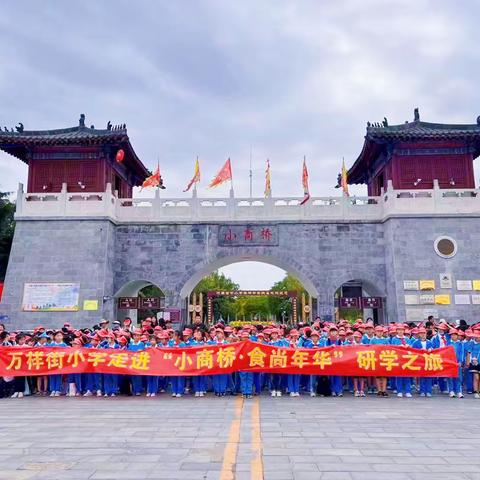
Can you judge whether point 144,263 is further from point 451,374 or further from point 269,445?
point 269,445

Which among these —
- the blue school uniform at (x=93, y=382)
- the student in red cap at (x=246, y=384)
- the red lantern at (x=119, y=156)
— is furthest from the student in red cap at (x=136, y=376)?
the red lantern at (x=119, y=156)

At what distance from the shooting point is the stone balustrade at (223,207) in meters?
18.5

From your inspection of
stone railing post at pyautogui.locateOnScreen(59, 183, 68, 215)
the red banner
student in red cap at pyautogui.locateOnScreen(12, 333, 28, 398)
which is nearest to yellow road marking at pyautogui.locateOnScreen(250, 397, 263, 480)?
the red banner

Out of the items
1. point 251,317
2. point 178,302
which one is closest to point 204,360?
point 178,302

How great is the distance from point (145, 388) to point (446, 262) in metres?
12.1

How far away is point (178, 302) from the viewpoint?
18.7 metres

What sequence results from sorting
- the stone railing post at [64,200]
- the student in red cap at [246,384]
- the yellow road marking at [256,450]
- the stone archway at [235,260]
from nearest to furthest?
the yellow road marking at [256,450]
the student in red cap at [246,384]
the stone railing post at [64,200]
the stone archway at [235,260]

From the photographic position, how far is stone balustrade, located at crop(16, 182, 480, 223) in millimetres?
18484

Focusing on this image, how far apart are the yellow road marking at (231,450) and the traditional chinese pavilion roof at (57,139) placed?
13726 millimetres

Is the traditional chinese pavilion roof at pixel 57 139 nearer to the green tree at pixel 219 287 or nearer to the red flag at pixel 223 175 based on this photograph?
the red flag at pixel 223 175

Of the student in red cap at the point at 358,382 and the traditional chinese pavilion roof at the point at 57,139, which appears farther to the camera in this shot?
the traditional chinese pavilion roof at the point at 57,139

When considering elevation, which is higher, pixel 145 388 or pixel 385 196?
pixel 385 196

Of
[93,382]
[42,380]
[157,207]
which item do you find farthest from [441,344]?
[157,207]

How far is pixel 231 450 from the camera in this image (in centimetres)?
543
